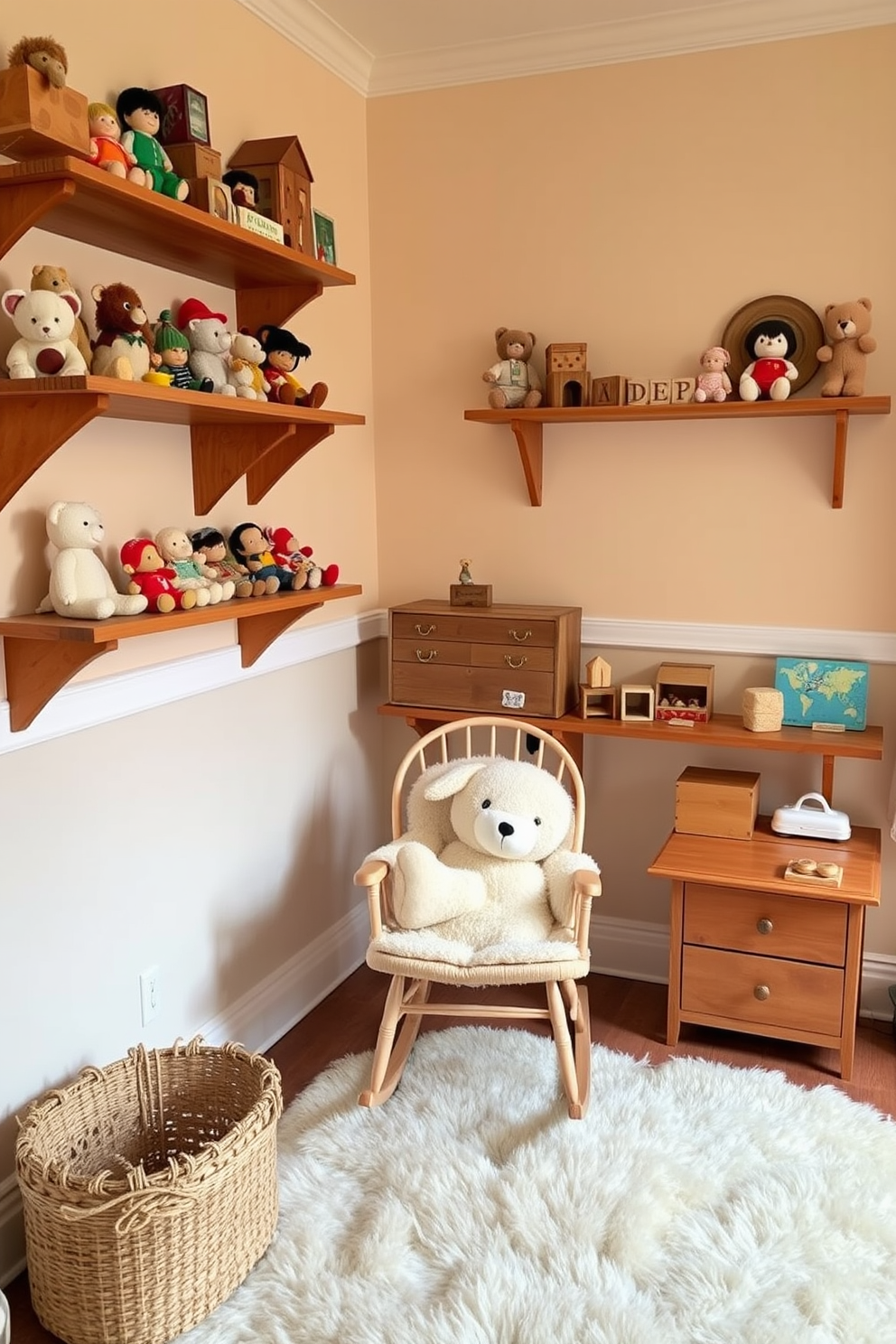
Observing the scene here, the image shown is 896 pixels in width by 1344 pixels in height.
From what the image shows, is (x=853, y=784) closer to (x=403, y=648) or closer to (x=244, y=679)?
(x=403, y=648)

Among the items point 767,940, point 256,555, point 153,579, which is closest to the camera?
point 153,579

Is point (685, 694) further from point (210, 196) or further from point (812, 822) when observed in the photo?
point (210, 196)

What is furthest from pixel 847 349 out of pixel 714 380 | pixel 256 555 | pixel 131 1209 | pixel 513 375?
pixel 131 1209

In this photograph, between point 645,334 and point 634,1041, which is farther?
point 645,334

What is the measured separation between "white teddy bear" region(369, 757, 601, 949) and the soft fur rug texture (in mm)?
373

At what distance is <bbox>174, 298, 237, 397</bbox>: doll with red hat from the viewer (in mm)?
2006

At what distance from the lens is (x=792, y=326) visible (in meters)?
2.57

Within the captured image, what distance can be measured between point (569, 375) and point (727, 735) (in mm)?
979

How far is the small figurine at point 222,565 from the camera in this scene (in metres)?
2.14

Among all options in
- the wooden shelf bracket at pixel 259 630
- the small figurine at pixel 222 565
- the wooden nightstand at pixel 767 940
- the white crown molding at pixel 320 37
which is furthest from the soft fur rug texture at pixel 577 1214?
the white crown molding at pixel 320 37

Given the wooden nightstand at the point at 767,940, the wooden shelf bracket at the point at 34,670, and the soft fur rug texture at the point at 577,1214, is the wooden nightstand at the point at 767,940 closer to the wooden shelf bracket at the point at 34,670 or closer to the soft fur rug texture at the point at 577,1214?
the soft fur rug texture at the point at 577,1214

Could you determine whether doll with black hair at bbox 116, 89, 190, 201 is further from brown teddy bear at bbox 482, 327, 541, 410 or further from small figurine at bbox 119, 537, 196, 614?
brown teddy bear at bbox 482, 327, 541, 410

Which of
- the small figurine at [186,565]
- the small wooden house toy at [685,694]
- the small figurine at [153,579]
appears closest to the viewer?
the small figurine at [153,579]

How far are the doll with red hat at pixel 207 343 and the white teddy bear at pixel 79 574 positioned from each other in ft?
1.21
